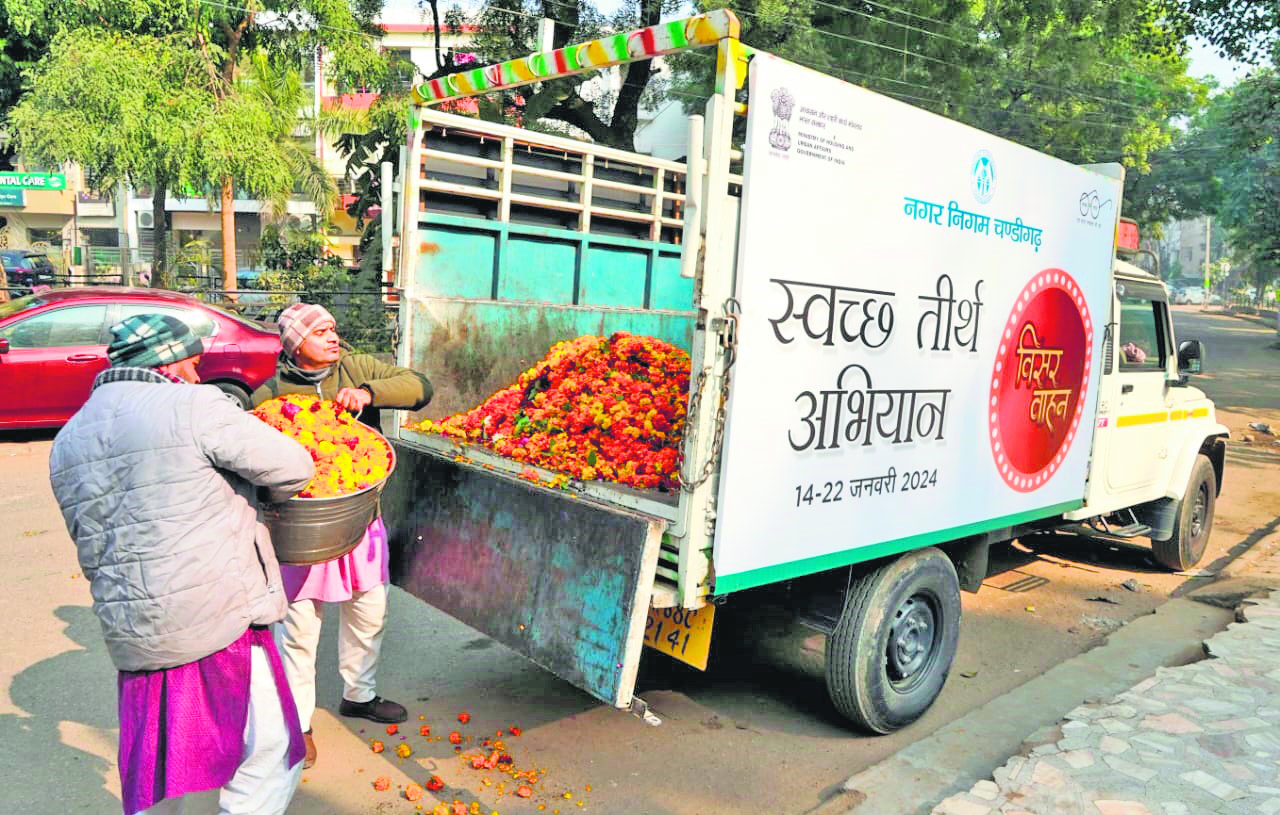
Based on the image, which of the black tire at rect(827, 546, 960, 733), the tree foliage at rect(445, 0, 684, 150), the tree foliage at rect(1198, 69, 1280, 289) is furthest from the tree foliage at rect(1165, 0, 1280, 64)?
the black tire at rect(827, 546, 960, 733)

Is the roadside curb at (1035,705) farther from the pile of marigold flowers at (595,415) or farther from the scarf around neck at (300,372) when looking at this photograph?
the scarf around neck at (300,372)

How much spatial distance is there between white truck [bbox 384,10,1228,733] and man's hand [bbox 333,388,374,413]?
0.54 meters

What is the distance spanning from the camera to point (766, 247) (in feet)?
11.3

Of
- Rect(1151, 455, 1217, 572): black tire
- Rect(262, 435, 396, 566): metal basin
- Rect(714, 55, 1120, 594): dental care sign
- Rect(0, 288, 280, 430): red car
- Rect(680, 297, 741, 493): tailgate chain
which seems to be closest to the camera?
Rect(262, 435, 396, 566): metal basin

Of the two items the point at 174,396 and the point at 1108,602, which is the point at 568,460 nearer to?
the point at 174,396

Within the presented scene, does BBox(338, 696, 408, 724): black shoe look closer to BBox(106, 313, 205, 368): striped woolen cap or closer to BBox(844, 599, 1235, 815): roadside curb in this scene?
BBox(844, 599, 1235, 815): roadside curb

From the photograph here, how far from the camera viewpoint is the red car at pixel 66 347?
10.0 metres

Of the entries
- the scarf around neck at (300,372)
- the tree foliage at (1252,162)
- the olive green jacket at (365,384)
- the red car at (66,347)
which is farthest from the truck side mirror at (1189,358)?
the tree foliage at (1252,162)

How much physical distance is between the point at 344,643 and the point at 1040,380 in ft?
12.0

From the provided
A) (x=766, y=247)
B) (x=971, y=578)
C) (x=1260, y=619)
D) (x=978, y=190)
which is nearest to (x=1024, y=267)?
(x=978, y=190)

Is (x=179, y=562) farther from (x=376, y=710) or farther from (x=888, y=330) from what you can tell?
(x=888, y=330)

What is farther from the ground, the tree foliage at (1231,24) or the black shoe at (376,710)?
the tree foliage at (1231,24)

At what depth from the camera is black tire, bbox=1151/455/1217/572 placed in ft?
23.6

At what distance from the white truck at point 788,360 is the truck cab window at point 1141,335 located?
0.04 metres
